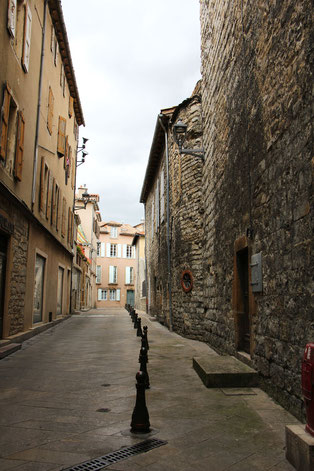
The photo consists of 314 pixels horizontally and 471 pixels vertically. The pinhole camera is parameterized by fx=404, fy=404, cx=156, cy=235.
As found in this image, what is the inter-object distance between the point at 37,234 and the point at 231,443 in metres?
9.14

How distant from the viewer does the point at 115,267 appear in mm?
47062

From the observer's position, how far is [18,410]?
13.6 ft

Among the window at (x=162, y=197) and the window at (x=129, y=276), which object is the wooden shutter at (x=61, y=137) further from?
the window at (x=129, y=276)

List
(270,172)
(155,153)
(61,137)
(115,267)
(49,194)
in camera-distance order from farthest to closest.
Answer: (115,267)
(155,153)
(61,137)
(49,194)
(270,172)

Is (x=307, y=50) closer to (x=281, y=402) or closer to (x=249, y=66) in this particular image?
(x=249, y=66)

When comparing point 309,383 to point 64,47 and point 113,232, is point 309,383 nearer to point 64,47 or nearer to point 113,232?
point 64,47

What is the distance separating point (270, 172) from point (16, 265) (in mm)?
6293

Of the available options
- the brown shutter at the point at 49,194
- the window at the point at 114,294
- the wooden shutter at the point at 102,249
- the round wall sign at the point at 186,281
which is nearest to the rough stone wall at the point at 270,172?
the round wall sign at the point at 186,281

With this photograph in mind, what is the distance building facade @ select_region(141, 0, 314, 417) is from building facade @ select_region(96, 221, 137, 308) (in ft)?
123

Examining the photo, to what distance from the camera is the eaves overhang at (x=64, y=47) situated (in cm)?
1269

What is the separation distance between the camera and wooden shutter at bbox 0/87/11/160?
7402 mm

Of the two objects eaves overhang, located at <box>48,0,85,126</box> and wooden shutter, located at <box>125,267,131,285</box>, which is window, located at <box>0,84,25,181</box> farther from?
wooden shutter, located at <box>125,267,131,285</box>

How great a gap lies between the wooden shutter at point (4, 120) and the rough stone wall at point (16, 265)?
895 mm

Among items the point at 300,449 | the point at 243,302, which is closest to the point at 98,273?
the point at 243,302
